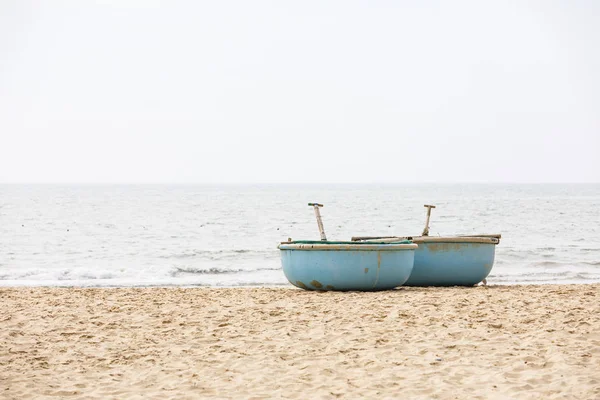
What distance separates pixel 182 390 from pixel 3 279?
41.2 ft

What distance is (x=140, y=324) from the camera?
342 inches

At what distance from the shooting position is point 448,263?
466 inches

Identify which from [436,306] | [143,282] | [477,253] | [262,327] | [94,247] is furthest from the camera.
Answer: [94,247]

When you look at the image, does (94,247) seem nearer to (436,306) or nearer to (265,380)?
(436,306)

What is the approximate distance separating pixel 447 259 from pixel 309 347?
5.06 meters

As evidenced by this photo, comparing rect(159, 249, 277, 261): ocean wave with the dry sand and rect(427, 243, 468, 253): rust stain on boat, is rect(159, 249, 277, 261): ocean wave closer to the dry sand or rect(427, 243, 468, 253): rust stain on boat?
rect(427, 243, 468, 253): rust stain on boat

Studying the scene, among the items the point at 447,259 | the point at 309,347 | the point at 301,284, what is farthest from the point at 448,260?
Answer: the point at 309,347

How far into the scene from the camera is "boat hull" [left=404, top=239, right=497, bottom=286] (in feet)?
38.7

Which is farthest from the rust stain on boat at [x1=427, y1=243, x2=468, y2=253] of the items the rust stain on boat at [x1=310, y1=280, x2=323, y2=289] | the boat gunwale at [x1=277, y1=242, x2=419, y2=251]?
the rust stain on boat at [x1=310, y1=280, x2=323, y2=289]

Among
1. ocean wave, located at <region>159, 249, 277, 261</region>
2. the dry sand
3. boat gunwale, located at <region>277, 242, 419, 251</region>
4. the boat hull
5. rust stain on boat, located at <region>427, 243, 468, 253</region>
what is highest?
boat gunwale, located at <region>277, 242, 419, 251</region>

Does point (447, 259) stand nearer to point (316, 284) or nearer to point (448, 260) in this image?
point (448, 260)

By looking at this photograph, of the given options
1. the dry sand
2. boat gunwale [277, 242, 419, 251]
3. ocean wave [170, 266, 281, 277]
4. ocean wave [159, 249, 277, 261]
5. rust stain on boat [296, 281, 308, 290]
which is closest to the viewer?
the dry sand

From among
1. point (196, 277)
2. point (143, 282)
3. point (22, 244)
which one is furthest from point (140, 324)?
point (22, 244)

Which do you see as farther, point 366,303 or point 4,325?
point 366,303
